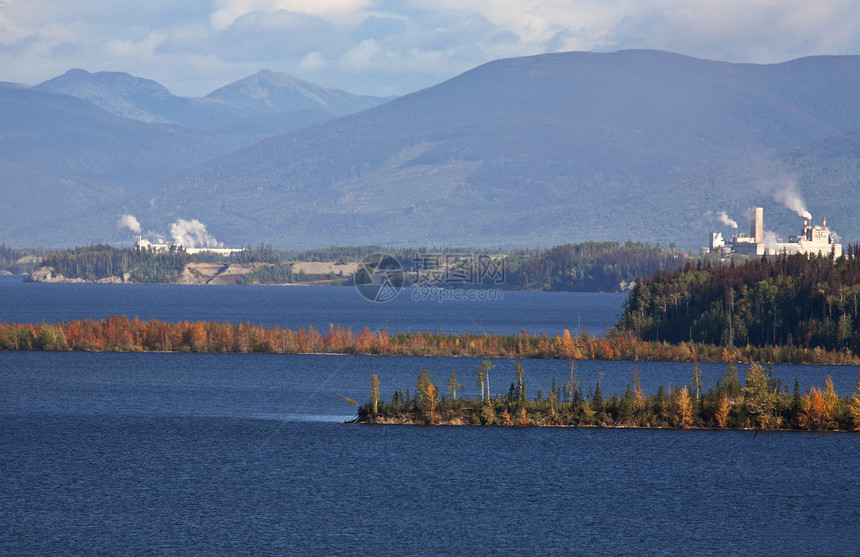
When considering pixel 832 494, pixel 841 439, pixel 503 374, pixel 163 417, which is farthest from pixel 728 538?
pixel 503 374

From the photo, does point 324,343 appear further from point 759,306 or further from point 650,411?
point 650,411

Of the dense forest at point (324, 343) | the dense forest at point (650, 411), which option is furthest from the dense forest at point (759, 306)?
the dense forest at point (650, 411)

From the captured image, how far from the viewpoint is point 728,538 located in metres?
46.7

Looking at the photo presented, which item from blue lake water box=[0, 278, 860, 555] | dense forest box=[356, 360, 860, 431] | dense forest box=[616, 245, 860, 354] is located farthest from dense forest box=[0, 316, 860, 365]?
dense forest box=[356, 360, 860, 431]

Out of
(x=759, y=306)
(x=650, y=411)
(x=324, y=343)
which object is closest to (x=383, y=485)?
(x=650, y=411)

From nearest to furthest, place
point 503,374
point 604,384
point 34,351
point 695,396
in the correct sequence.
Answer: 1. point 695,396
2. point 604,384
3. point 503,374
4. point 34,351

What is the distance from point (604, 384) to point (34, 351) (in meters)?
68.1

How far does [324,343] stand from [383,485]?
7043 centimetres

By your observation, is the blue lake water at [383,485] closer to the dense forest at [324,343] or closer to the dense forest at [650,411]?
the dense forest at [650,411]

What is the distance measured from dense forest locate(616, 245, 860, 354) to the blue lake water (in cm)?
5235

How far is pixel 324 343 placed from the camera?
411 ft

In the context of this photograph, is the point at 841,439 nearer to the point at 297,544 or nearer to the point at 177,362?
the point at 297,544

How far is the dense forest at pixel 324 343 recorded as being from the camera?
A: 120 meters

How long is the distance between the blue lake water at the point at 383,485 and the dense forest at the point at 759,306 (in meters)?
52.4
